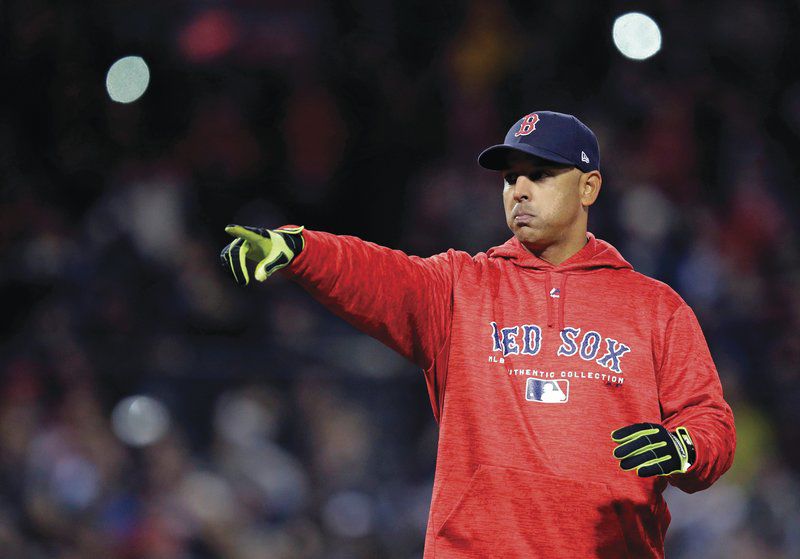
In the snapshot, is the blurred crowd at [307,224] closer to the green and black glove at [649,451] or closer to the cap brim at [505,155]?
the cap brim at [505,155]

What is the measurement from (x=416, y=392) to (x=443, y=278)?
12.6ft

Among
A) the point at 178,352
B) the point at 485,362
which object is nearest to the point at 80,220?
the point at 178,352

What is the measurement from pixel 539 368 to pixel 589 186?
680mm

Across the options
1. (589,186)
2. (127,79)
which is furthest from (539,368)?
(127,79)

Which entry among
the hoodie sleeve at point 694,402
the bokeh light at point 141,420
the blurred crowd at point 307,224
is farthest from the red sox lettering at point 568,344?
the bokeh light at point 141,420

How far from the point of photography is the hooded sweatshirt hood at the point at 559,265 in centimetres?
338

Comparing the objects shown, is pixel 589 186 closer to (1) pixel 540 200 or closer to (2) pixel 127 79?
(1) pixel 540 200

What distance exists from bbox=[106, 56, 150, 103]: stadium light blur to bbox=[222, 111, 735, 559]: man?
247 inches

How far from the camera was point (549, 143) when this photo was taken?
3.42 m

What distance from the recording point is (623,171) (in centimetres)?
837

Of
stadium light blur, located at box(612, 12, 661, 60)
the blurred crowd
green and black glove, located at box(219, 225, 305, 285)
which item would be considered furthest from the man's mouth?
stadium light blur, located at box(612, 12, 661, 60)

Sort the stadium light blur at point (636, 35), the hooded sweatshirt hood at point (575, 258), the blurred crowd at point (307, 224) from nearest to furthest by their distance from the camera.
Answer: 1. the hooded sweatshirt hood at point (575, 258)
2. the blurred crowd at point (307, 224)
3. the stadium light blur at point (636, 35)

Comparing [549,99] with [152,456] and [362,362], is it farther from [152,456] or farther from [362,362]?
[152,456]

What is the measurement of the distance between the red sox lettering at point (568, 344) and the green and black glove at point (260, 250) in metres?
0.73
